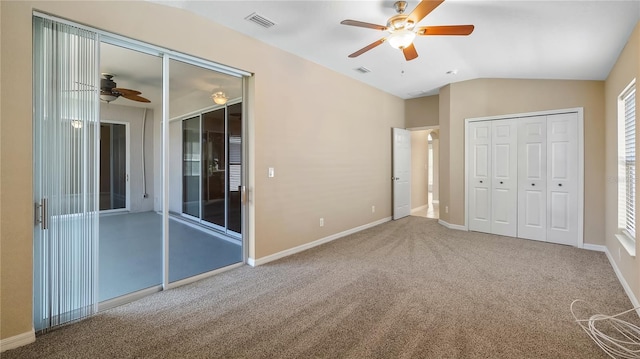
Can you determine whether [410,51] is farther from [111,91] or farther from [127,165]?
[127,165]

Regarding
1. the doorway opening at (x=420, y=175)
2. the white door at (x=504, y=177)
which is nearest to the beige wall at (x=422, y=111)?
the doorway opening at (x=420, y=175)

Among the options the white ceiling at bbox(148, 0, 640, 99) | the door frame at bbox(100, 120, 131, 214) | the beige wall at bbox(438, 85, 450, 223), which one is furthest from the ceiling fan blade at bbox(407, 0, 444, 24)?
the beige wall at bbox(438, 85, 450, 223)

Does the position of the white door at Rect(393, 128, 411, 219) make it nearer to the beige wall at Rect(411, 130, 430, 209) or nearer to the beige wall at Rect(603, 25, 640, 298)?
the beige wall at Rect(411, 130, 430, 209)

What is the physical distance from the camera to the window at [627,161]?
2787 millimetres

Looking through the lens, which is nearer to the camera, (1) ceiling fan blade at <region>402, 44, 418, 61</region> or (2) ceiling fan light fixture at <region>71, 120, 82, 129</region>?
(2) ceiling fan light fixture at <region>71, 120, 82, 129</region>

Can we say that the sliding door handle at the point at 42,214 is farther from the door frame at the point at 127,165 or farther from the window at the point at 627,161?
the window at the point at 627,161

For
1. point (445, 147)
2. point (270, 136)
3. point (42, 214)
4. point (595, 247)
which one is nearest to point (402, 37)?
point (270, 136)

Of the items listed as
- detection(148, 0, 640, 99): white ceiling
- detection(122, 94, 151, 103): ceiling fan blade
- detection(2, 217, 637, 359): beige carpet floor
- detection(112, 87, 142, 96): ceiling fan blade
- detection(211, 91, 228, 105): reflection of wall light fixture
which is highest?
detection(148, 0, 640, 99): white ceiling

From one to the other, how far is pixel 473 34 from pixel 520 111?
2.35m

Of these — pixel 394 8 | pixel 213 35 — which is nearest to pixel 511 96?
pixel 394 8

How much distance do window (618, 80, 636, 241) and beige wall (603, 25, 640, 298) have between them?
0.10m

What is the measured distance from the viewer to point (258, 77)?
344 cm

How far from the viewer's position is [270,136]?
3.57 m

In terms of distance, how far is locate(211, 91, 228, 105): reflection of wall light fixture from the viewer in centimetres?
364
